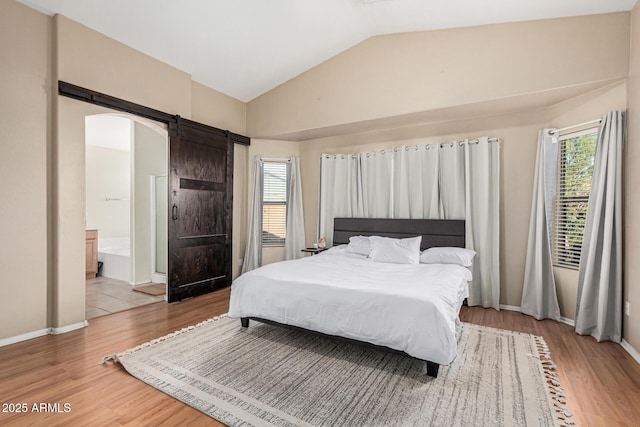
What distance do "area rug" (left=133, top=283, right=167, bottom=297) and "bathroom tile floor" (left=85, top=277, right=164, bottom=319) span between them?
8cm

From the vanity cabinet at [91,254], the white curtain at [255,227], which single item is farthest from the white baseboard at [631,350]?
the vanity cabinet at [91,254]

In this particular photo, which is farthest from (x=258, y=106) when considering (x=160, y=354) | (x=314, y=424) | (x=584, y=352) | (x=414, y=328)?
(x=584, y=352)

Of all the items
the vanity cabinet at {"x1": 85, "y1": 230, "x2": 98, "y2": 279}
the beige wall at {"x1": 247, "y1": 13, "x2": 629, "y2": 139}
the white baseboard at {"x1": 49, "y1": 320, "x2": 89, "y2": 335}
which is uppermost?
the beige wall at {"x1": 247, "y1": 13, "x2": 629, "y2": 139}

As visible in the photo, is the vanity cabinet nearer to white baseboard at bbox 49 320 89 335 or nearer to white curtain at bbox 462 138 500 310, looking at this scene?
white baseboard at bbox 49 320 89 335

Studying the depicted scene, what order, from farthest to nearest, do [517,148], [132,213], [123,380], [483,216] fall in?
1. [132,213]
2. [483,216]
3. [517,148]
4. [123,380]

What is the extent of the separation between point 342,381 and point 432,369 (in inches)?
26.1

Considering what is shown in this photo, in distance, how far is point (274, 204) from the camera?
223 inches

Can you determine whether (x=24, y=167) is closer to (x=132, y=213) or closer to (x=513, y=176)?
(x=132, y=213)

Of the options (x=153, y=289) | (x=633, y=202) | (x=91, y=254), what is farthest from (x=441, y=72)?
(x=91, y=254)

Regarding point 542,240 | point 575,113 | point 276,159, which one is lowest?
point 542,240

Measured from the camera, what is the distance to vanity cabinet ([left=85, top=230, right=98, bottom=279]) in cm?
557

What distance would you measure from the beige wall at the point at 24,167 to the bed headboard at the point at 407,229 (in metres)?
3.66

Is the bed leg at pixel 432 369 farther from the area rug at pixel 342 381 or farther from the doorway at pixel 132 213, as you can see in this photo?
the doorway at pixel 132 213

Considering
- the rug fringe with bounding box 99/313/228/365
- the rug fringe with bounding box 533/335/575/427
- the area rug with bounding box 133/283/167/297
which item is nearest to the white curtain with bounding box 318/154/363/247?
the rug fringe with bounding box 99/313/228/365
